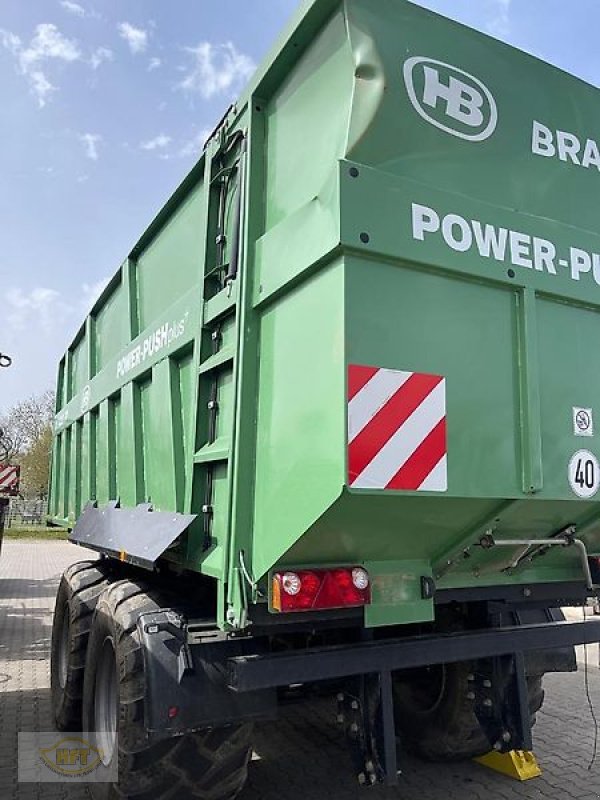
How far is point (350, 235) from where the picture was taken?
7.07 ft

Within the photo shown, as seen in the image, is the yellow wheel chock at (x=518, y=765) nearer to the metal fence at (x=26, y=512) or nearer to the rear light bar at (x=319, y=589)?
the rear light bar at (x=319, y=589)

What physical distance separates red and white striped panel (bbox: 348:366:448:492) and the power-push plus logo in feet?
3.15

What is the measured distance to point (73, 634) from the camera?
4312mm

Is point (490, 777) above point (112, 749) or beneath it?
beneath

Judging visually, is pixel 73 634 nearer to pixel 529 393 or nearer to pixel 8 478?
pixel 529 393

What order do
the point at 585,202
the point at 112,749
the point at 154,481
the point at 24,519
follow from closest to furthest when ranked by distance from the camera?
the point at 585,202
the point at 112,749
the point at 154,481
the point at 24,519

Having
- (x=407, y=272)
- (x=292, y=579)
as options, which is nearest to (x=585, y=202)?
(x=407, y=272)

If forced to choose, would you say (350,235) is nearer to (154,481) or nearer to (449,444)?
(449,444)

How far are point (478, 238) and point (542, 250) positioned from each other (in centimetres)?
31

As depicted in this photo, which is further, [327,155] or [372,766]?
[372,766]

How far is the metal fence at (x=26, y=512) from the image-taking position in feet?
100

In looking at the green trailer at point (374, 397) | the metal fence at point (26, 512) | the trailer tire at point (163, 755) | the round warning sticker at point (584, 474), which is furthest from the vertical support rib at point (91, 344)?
the metal fence at point (26, 512)

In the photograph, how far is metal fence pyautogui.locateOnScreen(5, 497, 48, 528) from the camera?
3061 centimetres

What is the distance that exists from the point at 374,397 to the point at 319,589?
70cm
